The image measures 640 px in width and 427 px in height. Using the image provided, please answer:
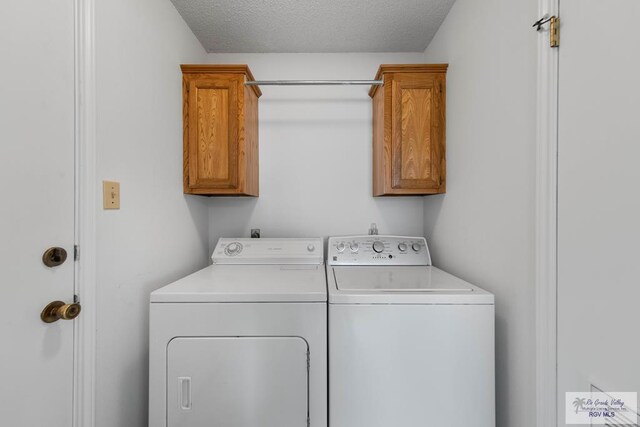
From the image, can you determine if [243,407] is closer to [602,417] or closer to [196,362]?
[196,362]

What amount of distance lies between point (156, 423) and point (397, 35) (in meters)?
2.57

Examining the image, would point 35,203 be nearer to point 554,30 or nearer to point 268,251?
point 268,251

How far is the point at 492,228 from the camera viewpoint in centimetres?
130

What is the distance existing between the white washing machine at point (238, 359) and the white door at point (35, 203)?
306 millimetres

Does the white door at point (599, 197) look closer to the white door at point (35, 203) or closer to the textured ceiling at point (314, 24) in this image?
the textured ceiling at point (314, 24)

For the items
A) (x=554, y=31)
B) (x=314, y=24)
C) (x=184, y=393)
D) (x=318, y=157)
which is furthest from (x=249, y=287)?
(x=314, y=24)

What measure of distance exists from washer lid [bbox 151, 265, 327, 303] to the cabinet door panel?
0.60 m

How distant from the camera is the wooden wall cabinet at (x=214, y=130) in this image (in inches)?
70.1

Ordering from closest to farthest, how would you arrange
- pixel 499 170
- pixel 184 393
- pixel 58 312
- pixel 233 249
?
pixel 58 312
pixel 184 393
pixel 499 170
pixel 233 249

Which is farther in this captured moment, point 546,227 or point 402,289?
point 402,289

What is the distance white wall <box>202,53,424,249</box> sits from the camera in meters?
2.21

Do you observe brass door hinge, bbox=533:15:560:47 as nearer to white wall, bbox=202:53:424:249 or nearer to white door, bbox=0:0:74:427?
white wall, bbox=202:53:424:249

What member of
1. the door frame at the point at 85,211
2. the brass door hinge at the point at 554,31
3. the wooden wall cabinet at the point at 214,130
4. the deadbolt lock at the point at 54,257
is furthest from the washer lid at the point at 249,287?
the brass door hinge at the point at 554,31

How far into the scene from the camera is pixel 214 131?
5.87ft
